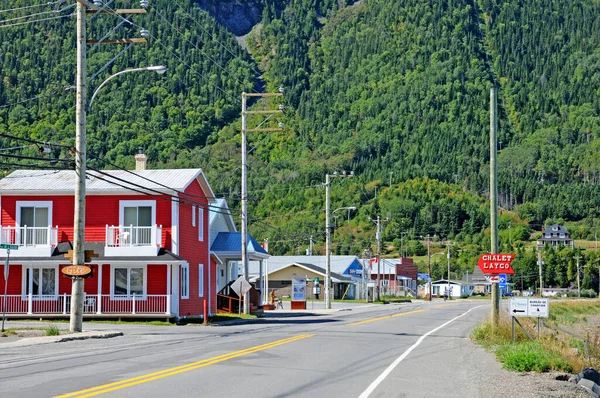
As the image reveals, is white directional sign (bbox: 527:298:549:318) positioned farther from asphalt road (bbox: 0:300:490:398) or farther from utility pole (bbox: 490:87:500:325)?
utility pole (bbox: 490:87:500:325)

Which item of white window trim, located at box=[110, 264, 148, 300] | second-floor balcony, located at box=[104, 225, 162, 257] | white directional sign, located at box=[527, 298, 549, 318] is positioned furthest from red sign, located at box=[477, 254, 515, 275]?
white window trim, located at box=[110, 264, 148, 300]

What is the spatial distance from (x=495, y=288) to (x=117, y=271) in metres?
19.1

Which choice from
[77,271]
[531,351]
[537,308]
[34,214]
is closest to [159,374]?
[531,351]

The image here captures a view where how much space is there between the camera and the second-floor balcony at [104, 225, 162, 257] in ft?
136

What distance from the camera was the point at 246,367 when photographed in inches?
Result: 758

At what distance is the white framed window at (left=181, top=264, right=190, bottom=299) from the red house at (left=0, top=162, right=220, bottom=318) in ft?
0.09

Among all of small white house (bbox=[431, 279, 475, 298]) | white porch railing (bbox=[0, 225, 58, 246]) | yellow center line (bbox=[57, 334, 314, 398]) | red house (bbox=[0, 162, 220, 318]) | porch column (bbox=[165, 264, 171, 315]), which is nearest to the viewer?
yellow center line (bbox=[57, 334, 314, 398])

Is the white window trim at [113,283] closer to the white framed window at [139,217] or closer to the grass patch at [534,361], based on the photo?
the white framed window at [139,217]

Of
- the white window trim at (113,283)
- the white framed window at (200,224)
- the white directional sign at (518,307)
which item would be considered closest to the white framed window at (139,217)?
the white window trim at (113,283)

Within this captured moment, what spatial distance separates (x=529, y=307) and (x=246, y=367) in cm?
1003

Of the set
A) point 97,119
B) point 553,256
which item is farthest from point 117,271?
point 553,256

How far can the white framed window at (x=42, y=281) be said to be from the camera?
42.5 meters

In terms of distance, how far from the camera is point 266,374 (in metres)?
18.1

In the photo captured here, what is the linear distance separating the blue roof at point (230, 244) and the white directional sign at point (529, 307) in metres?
26.2
